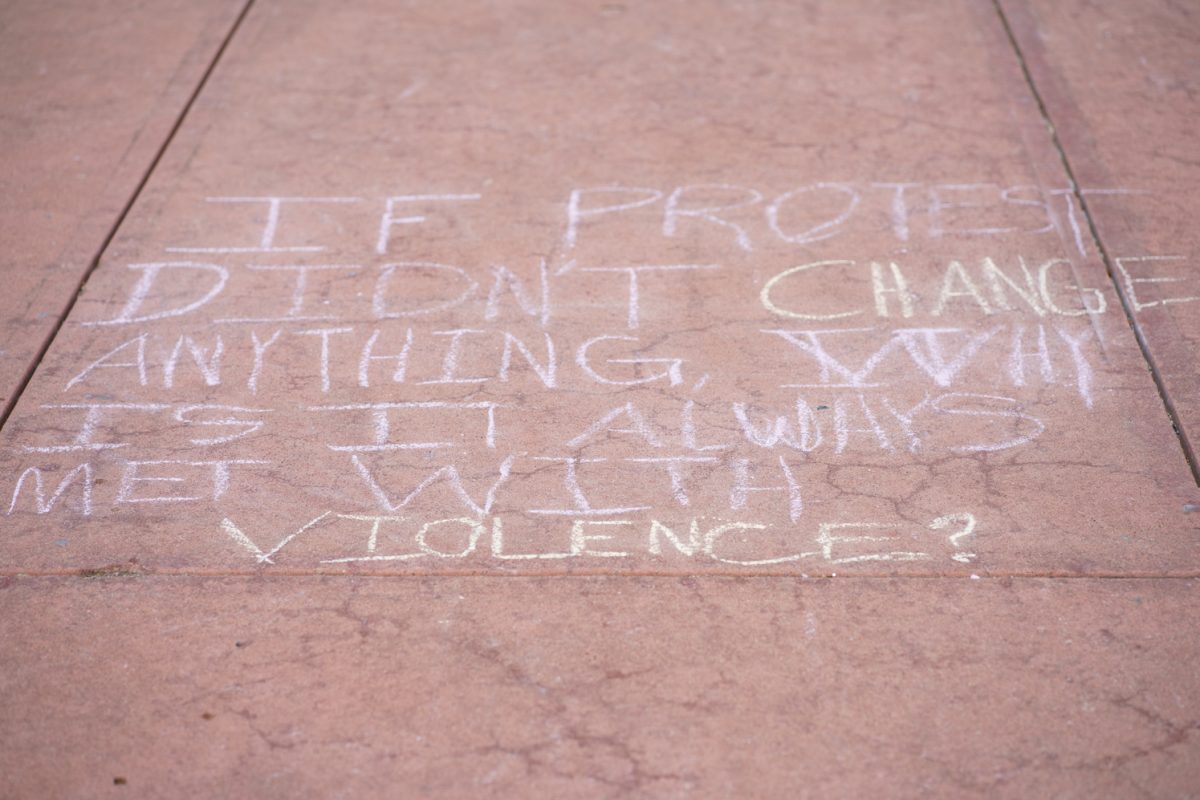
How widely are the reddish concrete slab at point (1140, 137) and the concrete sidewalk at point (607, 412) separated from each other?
2 cm

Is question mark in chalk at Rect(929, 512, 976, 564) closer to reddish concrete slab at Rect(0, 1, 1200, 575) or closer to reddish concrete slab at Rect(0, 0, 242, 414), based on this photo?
reddish concrete slab at Rect(0, 1, 1200, 575)

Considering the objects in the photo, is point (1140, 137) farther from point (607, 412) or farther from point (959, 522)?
point (607, 412)

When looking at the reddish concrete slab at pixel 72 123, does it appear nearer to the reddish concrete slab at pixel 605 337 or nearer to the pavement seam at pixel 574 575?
the reddish concrete slab at pixel 605 337

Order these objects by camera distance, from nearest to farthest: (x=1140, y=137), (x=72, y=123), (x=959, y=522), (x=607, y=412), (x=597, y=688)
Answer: (x=597, y=688)
(x=959, y=522)
(x=607, y=412)
(x=1140, y=137)
(x=72, y=123)

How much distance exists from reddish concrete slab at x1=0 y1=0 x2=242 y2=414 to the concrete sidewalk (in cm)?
3

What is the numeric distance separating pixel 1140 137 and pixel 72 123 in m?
4.22

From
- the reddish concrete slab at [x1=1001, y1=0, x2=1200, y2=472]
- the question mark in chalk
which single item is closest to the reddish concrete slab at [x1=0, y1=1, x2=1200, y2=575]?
the question mark in chalk

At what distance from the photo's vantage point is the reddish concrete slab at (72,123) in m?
3.93

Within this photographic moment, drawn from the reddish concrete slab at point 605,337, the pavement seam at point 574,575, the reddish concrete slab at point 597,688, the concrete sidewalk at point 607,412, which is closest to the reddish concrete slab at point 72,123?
the concrete sidewalk at point 607,412

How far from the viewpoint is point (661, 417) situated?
3396mm

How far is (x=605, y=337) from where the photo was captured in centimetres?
369

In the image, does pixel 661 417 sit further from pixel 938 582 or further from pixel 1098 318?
pixel 1098 318

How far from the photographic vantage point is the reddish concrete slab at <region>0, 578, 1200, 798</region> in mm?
2434

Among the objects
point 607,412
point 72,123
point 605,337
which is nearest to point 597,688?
point 607,412
